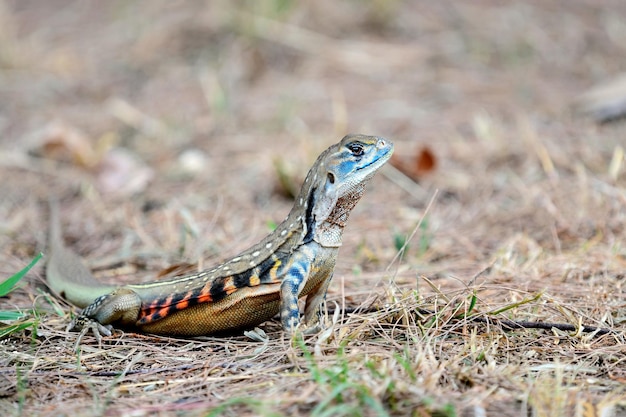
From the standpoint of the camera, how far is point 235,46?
32.5ft

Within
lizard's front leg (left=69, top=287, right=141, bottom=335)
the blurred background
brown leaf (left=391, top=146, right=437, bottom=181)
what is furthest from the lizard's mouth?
brown leaf (left=391, top=146, right=437, bottom=181)

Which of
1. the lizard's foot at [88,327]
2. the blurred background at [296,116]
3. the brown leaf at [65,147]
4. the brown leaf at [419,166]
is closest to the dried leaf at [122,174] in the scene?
the blurred background at [296,116]

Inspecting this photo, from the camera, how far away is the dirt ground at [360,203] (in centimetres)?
343

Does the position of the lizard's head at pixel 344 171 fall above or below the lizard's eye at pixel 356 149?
below

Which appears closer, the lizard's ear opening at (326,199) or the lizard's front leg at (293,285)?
the lizard's front leg at (293,285)

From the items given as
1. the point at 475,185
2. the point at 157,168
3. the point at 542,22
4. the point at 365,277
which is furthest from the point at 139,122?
the point at 542,22

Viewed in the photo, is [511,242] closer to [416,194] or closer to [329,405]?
[416,194]

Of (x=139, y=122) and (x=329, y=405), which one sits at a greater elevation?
(x=139, y=122)

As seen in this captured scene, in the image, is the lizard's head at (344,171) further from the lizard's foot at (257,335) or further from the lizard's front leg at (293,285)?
the lizard's foot at (257,335)

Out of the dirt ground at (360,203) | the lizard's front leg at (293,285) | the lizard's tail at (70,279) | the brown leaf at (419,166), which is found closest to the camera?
Answer: the dirt ground at (360,203)

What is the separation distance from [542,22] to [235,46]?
14.1 ft

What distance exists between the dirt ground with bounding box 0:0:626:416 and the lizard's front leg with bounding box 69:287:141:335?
134 mm

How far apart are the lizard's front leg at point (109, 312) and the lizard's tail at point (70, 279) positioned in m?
0.26

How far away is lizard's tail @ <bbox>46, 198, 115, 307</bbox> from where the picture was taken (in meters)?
4.57
